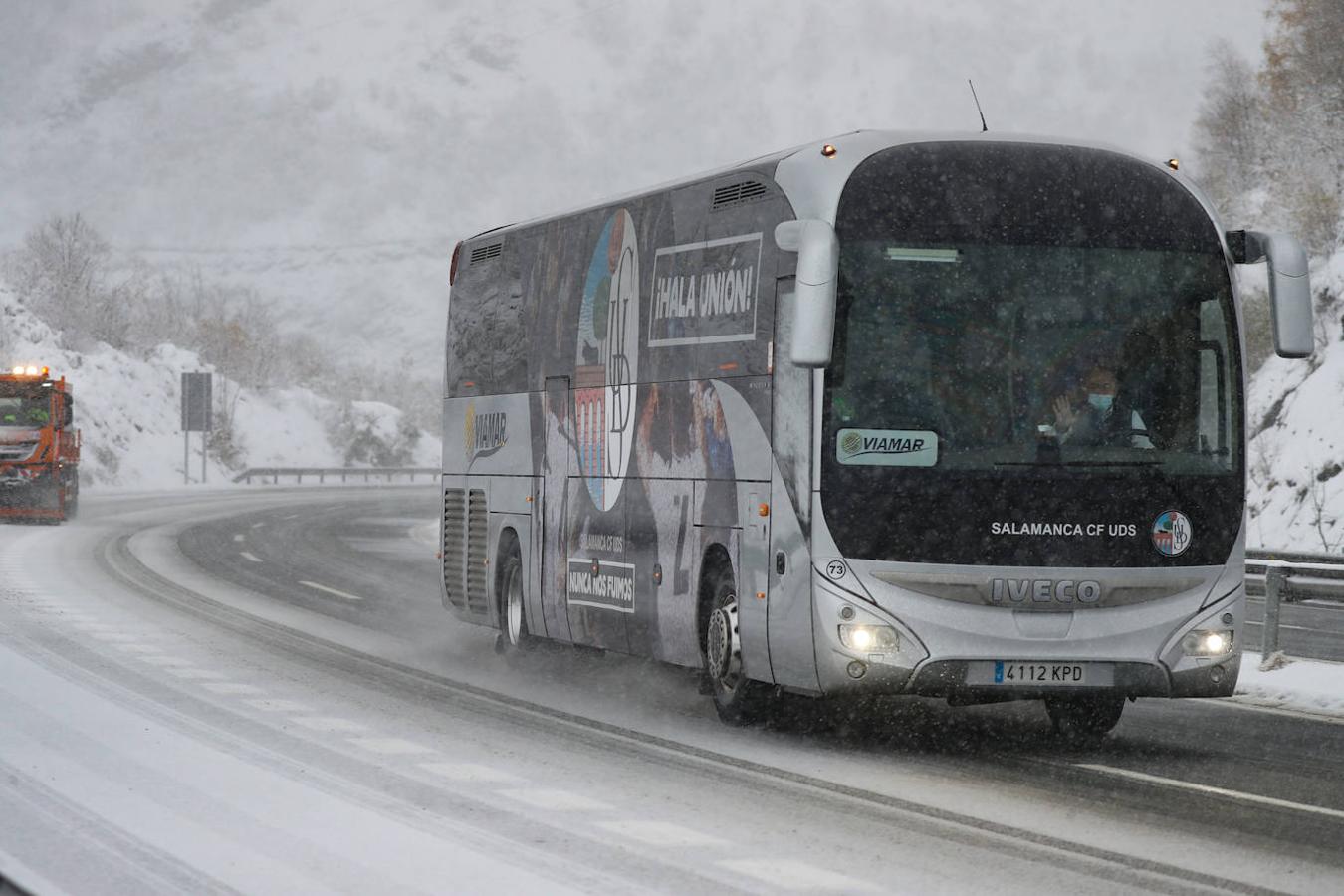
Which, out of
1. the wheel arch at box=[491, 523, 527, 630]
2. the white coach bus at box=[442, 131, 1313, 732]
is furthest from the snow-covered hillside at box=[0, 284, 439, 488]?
the white coach bus at box=[442, 131, 1313, 732]

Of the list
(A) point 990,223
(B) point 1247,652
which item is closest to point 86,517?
(B) point 1247,652

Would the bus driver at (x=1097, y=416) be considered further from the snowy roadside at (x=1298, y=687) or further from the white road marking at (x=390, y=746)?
the white road marking at (x=390, y=746)

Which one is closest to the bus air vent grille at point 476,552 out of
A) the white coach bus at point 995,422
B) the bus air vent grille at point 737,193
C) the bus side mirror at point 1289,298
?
the bus air vent grille at point 737,193

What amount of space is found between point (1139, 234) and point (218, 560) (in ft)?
69.6

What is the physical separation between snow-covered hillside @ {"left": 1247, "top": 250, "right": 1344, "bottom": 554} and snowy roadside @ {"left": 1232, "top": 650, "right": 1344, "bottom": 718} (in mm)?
18264

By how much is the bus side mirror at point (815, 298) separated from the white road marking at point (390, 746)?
9.89 feet

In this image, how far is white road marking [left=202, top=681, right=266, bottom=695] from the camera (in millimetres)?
13805

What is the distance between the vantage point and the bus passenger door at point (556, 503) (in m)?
15.4

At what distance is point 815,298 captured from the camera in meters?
10.8

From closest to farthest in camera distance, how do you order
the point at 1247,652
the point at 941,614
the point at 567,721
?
the point at 941,614
the point at 567,721
the point at 1247,652

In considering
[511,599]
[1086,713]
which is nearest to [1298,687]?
[1086,713]

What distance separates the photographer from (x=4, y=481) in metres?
40.9

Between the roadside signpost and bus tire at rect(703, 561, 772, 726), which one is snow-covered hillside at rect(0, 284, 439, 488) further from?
bus tire at rect(703, 561, 772, 726)

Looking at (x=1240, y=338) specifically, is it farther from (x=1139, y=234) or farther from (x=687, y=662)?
(x=687, y=662)
